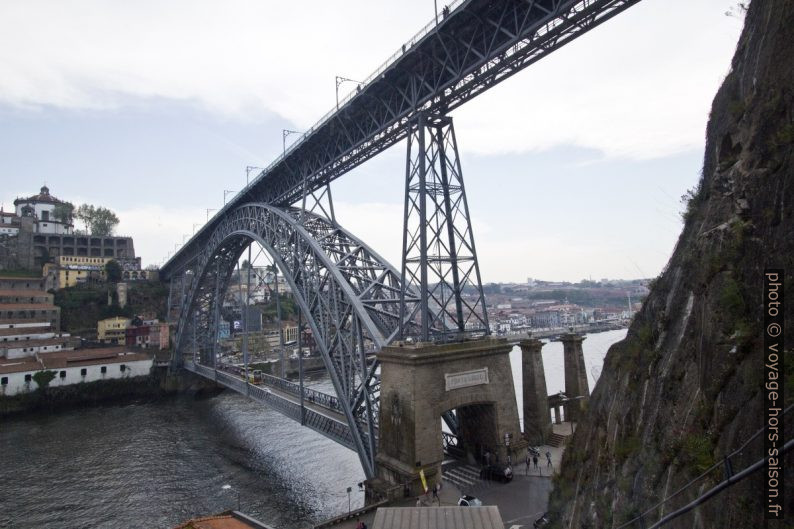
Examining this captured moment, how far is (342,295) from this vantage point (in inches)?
779

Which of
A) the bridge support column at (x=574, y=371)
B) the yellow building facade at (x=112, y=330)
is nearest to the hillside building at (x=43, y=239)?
the yellow building facade at (x=112, y=330)

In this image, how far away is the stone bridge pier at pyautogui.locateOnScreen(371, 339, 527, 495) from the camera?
1315 cm

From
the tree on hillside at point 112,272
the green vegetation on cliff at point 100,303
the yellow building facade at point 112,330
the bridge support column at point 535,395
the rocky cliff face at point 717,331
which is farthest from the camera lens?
the tree on hillside at point 112,272

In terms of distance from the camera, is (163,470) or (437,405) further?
(163,470)

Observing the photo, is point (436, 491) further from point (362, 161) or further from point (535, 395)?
point (362, 161)

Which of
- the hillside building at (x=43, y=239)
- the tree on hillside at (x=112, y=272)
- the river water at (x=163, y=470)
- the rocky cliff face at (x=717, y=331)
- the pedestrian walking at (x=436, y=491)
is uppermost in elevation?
the hillside building at (x=43, y=239)

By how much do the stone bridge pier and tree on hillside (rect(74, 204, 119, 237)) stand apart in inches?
3339

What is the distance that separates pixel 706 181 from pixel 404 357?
28.8ft

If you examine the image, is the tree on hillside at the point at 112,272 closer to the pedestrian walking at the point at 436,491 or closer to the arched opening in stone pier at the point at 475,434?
the arched opening in stone pier at the point at 475,434

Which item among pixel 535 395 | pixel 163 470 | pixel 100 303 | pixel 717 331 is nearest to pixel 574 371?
pixel 535 395

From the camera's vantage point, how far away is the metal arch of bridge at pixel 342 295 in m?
17.4

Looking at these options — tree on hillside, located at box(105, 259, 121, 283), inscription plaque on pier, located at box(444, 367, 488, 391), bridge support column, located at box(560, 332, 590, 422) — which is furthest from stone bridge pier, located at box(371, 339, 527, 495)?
tree on hillside, located at box(105, 259, 121, 283)

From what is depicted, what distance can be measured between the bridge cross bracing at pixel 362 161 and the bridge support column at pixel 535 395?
3.16 m

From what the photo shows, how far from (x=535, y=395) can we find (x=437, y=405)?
5.35 meters
